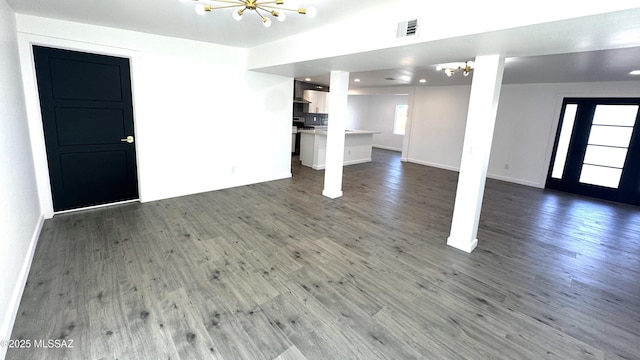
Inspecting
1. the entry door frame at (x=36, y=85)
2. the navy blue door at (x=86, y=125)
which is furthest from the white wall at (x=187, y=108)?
the navy blue door at (x=86, y=125)

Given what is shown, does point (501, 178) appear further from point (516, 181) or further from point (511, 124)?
point (511, 124)

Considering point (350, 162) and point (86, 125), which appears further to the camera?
point (350, 162)

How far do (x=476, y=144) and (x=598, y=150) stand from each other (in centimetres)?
504

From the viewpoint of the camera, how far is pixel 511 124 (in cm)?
698

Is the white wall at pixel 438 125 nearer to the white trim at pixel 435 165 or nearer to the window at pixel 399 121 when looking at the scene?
the white trim at pixel 435 165

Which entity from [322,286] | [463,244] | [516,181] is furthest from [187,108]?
[516,181]

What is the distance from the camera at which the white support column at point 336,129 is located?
4.70m

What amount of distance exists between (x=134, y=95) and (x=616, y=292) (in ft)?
19.5

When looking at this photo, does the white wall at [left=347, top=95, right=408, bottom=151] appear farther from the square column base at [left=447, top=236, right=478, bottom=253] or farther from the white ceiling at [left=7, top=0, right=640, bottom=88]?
the square column base at [left=447, top=236, right=478, bottom=253]

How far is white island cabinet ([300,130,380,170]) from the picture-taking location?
287 inches

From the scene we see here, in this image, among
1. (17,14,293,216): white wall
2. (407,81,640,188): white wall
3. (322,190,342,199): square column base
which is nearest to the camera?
(17,14,293,216): white wall

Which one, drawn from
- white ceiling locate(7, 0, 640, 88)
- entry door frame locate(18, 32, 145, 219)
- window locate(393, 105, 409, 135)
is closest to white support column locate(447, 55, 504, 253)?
white ceiling locate(7, 0, 640, 88)

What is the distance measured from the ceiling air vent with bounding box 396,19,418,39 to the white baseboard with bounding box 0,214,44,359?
362 centimetres

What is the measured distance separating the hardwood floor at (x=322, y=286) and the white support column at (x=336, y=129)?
0.74 meters
